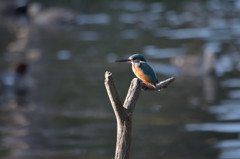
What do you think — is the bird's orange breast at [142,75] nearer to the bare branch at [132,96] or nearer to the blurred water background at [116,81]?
the bare branch at [132,96]

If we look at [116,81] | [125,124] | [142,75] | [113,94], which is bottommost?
[125,124]

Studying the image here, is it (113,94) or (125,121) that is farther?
(125,121)

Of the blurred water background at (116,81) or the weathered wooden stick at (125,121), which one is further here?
the blurred water background at (116,81)

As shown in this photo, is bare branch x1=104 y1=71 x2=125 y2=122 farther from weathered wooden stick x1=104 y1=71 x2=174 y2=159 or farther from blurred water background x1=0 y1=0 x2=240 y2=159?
blurred water background x1=0 y1=0 x2=240 y2=159

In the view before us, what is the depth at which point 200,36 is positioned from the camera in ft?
58.0

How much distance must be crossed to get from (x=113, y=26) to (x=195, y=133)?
11.0 m

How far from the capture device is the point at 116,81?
13023 millimetres

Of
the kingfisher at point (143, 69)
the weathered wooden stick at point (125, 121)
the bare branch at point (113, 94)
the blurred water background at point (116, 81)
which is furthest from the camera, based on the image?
the blurred water background at point (116, 81)

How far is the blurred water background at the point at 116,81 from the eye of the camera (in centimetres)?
941

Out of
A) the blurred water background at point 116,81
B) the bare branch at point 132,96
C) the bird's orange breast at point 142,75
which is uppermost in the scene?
the blurred water background at point 116,81

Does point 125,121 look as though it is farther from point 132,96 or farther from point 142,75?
point 142,75

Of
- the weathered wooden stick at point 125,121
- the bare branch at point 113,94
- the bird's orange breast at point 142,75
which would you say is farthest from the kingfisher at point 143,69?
the bare branch at point 113,94

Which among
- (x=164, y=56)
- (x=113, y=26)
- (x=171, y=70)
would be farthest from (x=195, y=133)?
(x=113, y=26)

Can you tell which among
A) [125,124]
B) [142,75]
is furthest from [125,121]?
[142,75]
